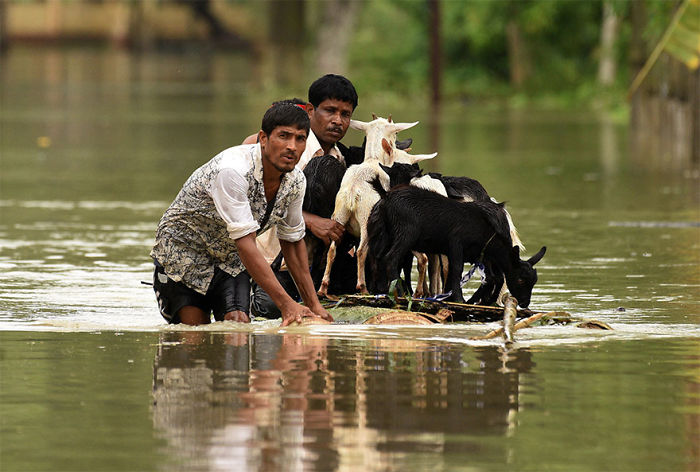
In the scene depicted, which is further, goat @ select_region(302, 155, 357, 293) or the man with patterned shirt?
goat @ select_region(302, 155, 357, 293)

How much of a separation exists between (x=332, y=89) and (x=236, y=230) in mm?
1464

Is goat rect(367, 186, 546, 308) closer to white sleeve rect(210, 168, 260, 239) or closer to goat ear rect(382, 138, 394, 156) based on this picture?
goat ear rect(382, 138, 394, 156)

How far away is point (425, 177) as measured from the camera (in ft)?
31.6

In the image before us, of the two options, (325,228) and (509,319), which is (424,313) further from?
(325,228)

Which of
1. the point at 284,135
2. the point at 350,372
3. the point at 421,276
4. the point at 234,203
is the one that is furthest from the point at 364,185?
the point at 350,372

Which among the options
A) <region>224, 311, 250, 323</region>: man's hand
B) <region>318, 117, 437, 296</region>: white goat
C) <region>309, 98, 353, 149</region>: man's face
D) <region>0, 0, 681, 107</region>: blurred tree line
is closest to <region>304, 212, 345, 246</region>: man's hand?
<region>318, 117, 437, 296</region>: white goat

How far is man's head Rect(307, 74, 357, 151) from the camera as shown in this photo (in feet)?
32.9

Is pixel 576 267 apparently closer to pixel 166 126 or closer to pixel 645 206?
pixel 645 206

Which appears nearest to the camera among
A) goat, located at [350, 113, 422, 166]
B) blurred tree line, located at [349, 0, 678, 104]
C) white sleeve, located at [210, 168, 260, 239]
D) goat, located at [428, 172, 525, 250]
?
white sleeve, located at [210, 168, 260, 239]

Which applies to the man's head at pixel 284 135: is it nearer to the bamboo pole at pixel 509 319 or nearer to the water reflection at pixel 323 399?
the water reflection at pixel 323 399

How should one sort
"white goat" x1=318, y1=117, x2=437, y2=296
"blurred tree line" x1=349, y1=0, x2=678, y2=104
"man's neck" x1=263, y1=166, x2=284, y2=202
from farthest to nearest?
"blurred tree line" x1=349, y1=0, x2=678, y2=104 < "white goat" x1=318, y1=117, x2=437, y2=296 < "man's neck" x1=263, y1=166, x2=284, y2=202

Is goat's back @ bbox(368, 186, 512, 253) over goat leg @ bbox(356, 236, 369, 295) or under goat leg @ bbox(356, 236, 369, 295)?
over

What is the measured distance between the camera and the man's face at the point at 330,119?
10.1 metres

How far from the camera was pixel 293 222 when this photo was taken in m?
9.32
